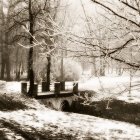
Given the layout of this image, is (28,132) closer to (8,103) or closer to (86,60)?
(8,103)

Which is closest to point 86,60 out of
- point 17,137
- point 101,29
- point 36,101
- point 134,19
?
point 101,29

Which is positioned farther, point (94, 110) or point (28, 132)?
point (94, 110)

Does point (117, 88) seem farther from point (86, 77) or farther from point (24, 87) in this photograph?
point (24, 87)

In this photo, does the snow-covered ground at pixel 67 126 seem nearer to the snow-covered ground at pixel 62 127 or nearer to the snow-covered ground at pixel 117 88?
the snow-covered ground at pixel 62 127

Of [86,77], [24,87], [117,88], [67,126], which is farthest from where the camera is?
[24,87]

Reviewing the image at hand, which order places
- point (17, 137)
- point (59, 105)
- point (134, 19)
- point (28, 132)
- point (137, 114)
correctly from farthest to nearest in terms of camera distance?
point (59, 105)
point (137, 114)
point (28, 132)
point (17, 137)
point (134, 19)

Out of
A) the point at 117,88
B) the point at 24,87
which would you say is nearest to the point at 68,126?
the point at 24,87

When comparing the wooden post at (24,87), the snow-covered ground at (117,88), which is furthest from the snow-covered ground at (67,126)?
the wooden post at (24,87)

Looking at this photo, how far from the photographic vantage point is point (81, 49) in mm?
5555

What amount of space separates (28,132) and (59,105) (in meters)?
13.2

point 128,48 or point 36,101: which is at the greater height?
point 128,48

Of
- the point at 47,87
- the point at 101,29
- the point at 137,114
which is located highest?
the point at 101,29

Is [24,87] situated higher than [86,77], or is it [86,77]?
[86,77]

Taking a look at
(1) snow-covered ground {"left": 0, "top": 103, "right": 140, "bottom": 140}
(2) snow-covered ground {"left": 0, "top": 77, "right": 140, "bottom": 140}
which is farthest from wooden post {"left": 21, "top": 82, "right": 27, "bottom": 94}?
(1) snow-covered ground {"left": 0, "top": 103, "right": 140, "bottom": 140}
